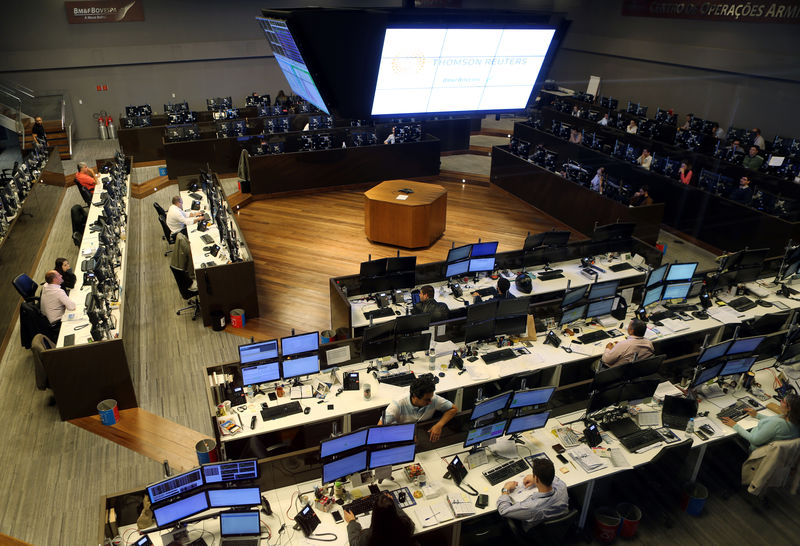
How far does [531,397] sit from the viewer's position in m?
4.84

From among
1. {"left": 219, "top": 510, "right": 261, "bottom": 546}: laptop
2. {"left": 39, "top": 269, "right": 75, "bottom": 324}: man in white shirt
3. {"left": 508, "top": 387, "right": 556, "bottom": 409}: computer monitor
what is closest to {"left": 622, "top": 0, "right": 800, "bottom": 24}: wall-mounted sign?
{"left": 508, "top": 387, "right": 556, "bottom": 409}: computer monitor

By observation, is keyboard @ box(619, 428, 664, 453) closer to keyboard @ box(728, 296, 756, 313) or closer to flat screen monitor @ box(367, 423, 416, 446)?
flat screen monitor @ box(367, 423, 416, 446)

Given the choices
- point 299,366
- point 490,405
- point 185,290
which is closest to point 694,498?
point 490,405

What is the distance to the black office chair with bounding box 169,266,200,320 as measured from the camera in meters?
7.51

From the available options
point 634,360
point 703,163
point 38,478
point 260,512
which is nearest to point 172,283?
point 38,478

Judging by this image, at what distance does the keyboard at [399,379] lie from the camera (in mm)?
5515

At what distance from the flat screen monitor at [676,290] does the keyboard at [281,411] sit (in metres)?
4.77

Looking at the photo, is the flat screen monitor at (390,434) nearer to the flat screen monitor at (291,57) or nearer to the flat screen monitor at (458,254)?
the flat screen monitor at (291,57)

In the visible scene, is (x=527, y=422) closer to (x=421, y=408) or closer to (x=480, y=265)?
(x=421, y=408)

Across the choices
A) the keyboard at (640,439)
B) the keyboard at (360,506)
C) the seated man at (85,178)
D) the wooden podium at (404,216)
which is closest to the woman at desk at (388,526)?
the keyboard at (360,506)

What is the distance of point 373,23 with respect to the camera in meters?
3.34

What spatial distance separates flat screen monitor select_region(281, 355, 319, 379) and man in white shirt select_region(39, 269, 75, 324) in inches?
123

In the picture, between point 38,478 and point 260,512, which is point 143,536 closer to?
point 260,512

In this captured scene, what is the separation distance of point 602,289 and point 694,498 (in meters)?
2.54
